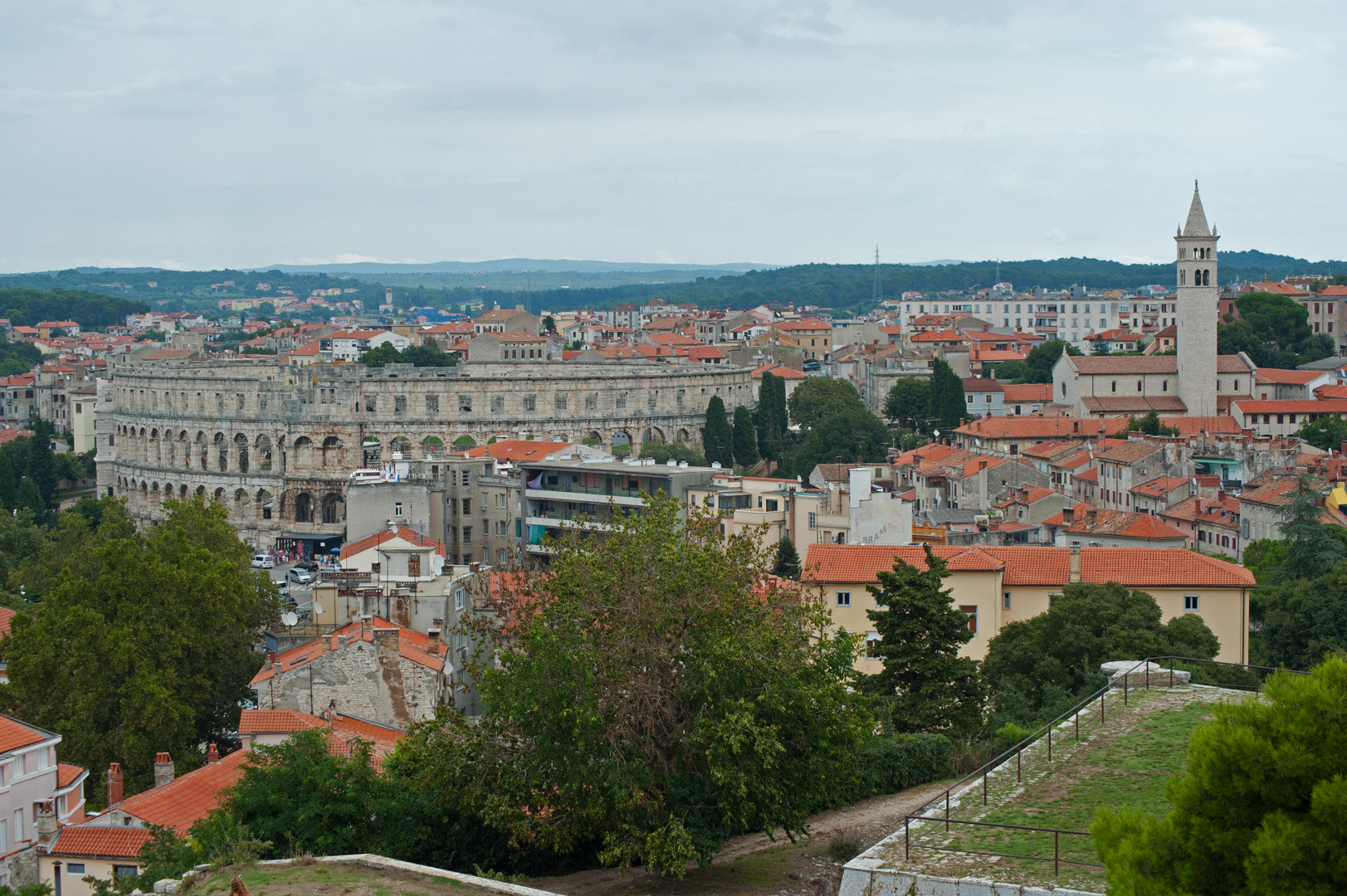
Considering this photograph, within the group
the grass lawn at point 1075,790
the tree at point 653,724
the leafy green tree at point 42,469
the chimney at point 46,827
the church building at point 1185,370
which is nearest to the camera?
the grass lawn at point 1075,790

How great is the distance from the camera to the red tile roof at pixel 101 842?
20297mm

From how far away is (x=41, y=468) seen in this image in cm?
8662

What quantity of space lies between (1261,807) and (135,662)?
2249cm

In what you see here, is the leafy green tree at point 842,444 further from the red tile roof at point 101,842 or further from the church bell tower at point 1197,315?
the red tile roof at point 101,842

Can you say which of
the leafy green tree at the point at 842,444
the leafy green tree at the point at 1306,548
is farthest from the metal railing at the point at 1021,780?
the leafy green tree at the point at 842,444

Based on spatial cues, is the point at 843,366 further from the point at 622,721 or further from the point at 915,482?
the point at 622,721

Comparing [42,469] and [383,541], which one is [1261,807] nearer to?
[383,541]

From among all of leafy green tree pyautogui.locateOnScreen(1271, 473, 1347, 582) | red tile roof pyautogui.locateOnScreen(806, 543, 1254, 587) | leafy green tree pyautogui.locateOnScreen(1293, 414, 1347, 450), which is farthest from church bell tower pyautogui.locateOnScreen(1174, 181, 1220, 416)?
red tile roof pyautogui.locateOnScreen(806, 543, 1254, 587)

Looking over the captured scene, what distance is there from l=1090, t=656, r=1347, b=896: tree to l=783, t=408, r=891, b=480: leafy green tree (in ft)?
210

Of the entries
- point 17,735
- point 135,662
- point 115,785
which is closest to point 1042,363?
point 135,662

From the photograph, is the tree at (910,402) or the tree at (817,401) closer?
the tree at (817,401)

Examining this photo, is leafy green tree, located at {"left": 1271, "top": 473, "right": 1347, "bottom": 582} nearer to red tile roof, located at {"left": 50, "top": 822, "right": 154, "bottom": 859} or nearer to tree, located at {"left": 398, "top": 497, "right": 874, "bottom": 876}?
tree, located at {"left": 398, "top": 497, "right": 874, "bottom": 876}

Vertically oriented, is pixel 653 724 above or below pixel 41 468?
above

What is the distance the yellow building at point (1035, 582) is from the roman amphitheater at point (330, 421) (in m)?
50.1
